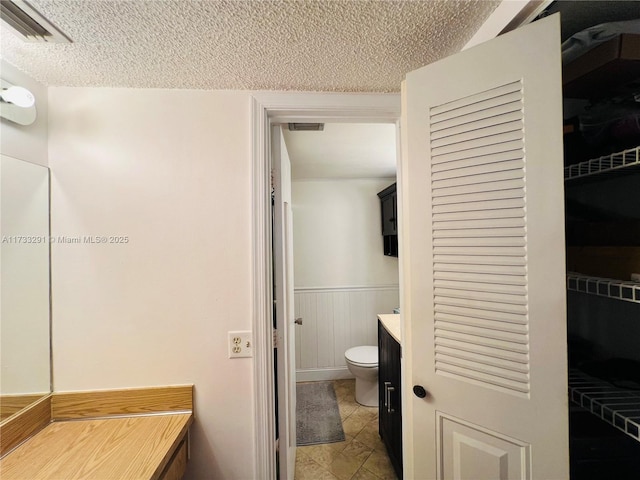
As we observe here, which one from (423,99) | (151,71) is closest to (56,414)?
(151,71)

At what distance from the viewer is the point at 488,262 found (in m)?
0.69

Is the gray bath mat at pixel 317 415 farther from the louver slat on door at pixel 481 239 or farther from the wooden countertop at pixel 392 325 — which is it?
the louver slat on door at pixel 481 239

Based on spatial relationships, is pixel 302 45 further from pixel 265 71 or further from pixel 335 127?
pixel 335 127

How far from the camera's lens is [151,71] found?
949 millimetres

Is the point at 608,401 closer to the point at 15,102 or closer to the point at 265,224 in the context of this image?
the point at 265,224

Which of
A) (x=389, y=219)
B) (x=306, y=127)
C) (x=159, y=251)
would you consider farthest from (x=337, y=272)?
(x=159, y=251)

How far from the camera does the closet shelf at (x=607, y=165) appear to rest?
578 mm

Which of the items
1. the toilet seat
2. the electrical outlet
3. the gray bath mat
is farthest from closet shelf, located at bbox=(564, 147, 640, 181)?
the gray bath mat

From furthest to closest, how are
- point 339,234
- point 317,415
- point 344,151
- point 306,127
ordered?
point 339,234 → point 317,415 → point 344,151 → point 306,127

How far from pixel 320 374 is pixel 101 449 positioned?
7.15ft

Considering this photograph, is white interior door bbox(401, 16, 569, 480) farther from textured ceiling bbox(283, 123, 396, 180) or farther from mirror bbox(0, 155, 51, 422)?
mirror bbox(0, 155, 51, 422)

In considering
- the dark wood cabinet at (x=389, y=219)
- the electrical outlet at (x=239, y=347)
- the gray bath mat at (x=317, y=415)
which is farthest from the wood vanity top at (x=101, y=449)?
→ the dark wood cabinet at (x=389, y=219)

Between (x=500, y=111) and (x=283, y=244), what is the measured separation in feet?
3.14

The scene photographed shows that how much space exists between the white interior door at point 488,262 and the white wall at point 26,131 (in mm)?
1428
